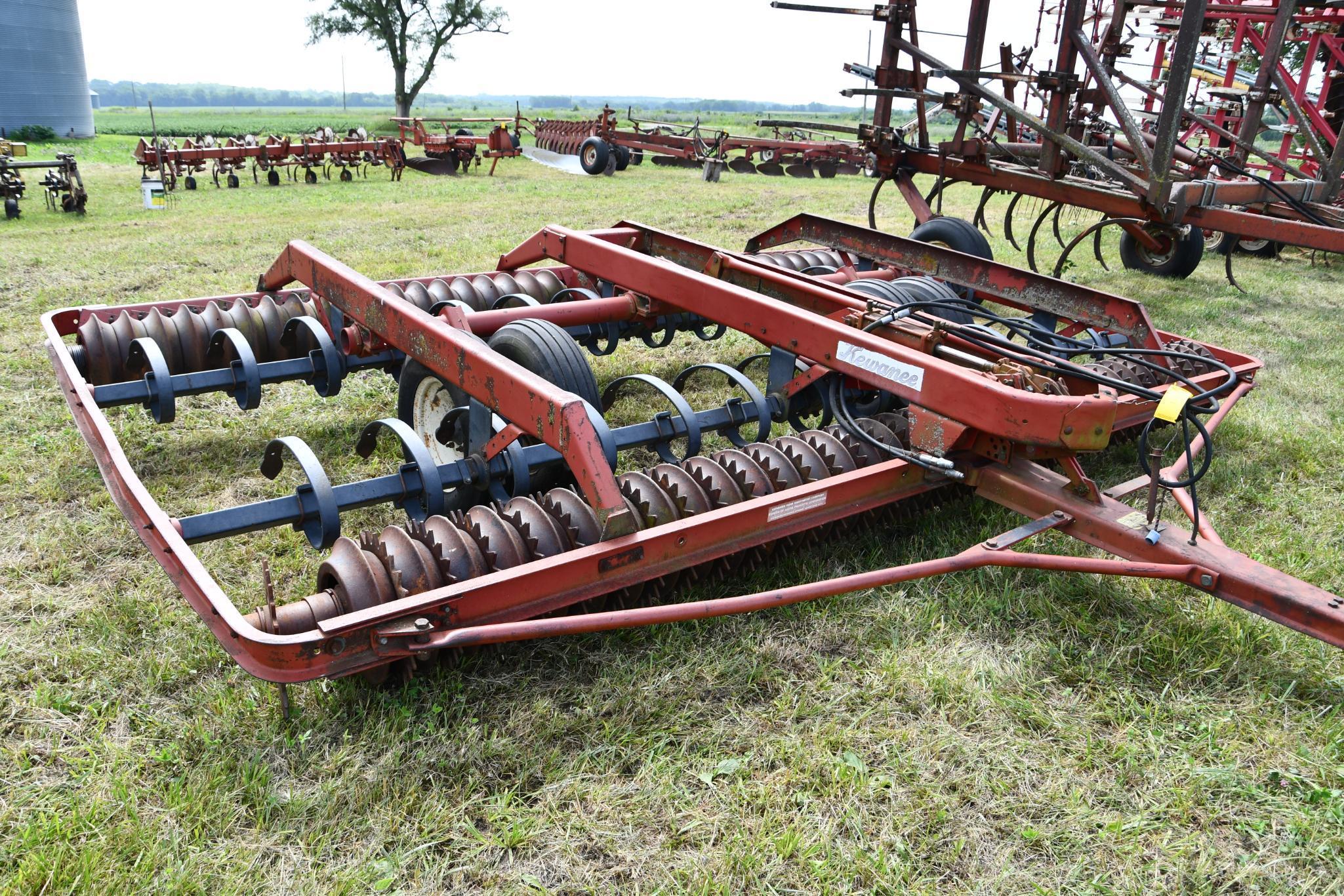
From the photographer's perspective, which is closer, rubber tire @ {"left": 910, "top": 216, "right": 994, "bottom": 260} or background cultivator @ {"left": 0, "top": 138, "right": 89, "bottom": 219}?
rubber tire @ {"left": 910, "top": 216, "right": 994, "bottom": 260}

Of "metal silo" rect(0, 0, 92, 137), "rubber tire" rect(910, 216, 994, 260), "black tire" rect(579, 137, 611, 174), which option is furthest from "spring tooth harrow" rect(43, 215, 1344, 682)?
"metal silo" rect(0, 0, 92, 137)

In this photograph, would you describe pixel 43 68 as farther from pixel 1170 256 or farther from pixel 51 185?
pixel 1170 256

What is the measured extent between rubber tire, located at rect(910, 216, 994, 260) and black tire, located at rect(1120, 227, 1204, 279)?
10.2 ft

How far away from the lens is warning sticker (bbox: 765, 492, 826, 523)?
9.29ft

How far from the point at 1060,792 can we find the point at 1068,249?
6498 millimetres

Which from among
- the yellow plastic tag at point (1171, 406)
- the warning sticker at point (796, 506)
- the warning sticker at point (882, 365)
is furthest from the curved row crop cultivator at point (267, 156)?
the yellow plastic tag at point (1171, 406)

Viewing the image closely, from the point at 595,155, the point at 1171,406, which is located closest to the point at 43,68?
the point at 595,155

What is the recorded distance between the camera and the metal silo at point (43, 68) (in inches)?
1071

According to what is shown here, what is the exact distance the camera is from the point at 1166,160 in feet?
21.1

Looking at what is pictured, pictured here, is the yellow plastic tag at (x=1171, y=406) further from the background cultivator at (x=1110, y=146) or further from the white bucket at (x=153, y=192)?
the white bucket at (x=153, y=192)

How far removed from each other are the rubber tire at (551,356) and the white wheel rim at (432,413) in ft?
1.18

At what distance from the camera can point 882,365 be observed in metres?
3.10

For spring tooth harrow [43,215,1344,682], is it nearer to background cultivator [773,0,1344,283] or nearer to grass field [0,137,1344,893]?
grass field [0,137,1344,893]

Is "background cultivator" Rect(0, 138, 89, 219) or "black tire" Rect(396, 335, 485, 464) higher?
"background cultivator" Rect(0, 138, 89, 219)
